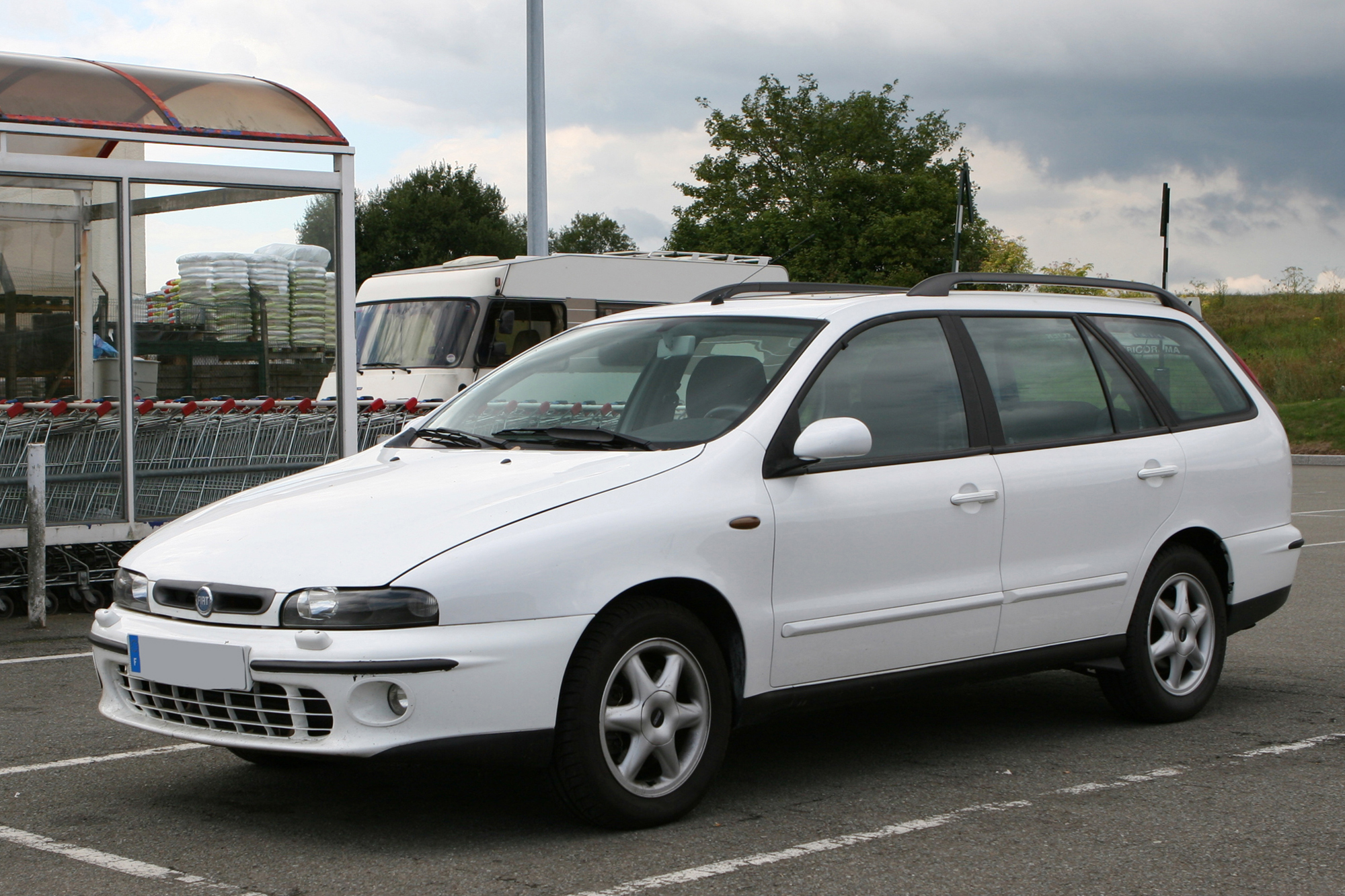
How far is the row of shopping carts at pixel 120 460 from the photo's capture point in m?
9.45

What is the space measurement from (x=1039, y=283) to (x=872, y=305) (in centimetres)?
120

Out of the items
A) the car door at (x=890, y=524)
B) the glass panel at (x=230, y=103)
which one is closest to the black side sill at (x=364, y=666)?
the car door at (x=890, y=524)

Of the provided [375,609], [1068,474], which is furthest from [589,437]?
[1068,474]

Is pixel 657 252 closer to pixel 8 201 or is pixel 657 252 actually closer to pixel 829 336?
pixel 8 201

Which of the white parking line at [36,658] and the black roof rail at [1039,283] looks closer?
the black roof rail at [1039,283]

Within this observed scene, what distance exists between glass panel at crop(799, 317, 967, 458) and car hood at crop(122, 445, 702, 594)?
2.24 feet

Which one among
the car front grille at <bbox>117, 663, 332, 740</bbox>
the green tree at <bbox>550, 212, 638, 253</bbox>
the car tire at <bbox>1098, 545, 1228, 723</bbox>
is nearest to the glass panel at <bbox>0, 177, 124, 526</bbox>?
the car front grille at <bbox>117, 663, 332, 740</bbox>

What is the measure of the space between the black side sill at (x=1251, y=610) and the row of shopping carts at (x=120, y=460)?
6141 millimetres

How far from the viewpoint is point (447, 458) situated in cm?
503

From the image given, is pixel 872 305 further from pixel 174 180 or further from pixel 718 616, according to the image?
pixel 174 180

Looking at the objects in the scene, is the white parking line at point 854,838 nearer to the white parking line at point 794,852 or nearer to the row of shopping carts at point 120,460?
the white parking line at point 794,852

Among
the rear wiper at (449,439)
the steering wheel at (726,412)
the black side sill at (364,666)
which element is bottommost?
the black side sill at (364,666)

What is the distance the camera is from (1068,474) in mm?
5621

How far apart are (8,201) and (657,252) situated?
10.00 metres
